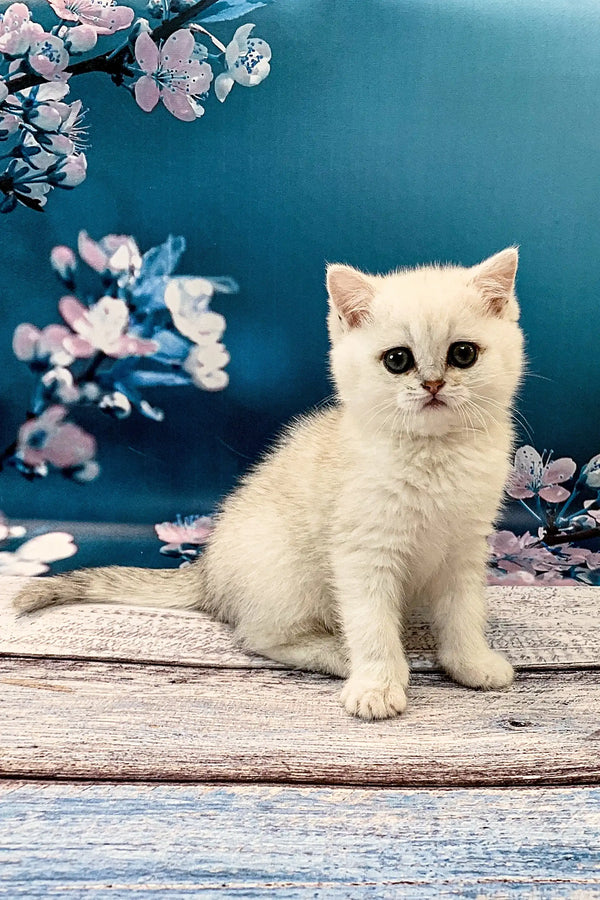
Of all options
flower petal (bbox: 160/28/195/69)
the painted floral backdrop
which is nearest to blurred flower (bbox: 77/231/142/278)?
the painted floral backdrop

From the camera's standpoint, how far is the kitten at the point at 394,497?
3.85 ft

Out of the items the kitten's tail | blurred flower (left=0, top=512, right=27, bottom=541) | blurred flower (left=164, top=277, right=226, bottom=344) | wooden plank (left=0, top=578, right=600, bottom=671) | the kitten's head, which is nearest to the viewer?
the kitten's head

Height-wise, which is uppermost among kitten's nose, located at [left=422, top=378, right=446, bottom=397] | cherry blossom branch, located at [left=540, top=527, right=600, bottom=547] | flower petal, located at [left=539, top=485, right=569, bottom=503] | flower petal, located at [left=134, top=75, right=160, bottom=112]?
flower petal, located at [left=134, top=75, right=160, bottom=112]

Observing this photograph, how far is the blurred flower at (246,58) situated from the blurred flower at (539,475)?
98 centimetres

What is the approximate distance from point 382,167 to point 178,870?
54.1 inches

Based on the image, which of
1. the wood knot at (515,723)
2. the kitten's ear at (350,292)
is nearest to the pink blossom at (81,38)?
the kitten's ear at (350,292)

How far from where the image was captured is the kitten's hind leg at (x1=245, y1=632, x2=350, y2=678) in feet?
4.34

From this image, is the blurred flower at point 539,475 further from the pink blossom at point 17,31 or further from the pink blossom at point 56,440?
the pink blossom at point 17,31

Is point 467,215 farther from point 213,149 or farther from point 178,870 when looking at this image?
point 178,870

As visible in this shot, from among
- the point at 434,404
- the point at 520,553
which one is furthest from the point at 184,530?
the point at 434,404

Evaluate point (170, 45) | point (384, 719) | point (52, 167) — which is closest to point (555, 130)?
point (170, 45)

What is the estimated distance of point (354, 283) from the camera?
122 centimetres

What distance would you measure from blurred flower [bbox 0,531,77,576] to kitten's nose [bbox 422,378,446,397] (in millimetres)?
1066

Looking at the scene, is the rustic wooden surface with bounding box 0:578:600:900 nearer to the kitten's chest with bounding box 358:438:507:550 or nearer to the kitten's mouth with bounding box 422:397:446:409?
the kitten's chest with bounding box 358:438:507:550
